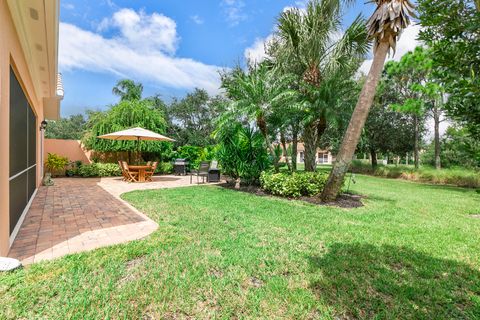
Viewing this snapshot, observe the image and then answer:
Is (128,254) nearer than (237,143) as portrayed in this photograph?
Yes

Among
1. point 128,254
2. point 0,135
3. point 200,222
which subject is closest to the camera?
point 0,135

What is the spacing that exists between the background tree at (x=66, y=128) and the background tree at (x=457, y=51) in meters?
46.8

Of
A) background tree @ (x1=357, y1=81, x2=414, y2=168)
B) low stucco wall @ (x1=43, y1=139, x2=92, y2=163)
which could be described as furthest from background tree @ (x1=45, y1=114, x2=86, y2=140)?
background tree @ (x1=357, y1=81, x2=414, y2=168)

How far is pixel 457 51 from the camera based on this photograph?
1.60 metres

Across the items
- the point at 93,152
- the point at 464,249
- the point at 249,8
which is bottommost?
the point at 464,249

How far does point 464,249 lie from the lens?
14.1ft

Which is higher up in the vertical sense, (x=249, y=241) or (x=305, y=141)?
(x=305, y=141)

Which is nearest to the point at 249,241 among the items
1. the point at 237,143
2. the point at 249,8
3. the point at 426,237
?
the point at 426,237

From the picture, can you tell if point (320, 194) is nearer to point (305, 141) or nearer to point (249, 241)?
point (305, 141)

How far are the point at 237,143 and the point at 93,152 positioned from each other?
37.2 ft

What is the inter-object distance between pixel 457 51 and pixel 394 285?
2.71 m

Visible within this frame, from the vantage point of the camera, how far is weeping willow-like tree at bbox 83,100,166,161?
612 inches

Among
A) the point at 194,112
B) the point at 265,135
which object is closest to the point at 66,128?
the point at 194,112

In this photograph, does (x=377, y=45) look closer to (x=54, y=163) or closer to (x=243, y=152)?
(x=243, y=152)
